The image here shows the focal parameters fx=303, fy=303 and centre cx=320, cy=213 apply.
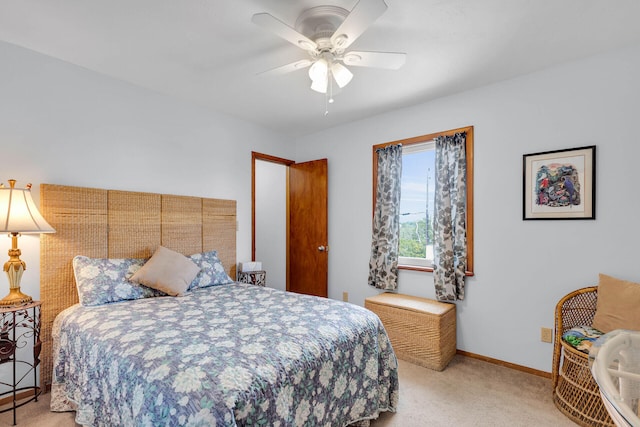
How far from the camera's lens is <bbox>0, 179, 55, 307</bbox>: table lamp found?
76.9 inches

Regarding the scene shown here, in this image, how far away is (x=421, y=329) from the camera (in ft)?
9.16

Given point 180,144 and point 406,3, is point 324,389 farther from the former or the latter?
point 180,144

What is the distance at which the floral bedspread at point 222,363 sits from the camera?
1.22m

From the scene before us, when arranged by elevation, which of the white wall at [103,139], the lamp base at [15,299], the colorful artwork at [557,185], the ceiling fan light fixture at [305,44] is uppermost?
the ceiling fan light fixture at [305,44]

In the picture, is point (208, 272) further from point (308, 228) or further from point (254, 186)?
point (308, 228)

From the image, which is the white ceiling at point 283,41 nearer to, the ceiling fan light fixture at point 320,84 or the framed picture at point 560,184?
the ceiling fan light fixture at point 320,84

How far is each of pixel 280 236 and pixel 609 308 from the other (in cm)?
375

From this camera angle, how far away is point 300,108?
11.3 feet

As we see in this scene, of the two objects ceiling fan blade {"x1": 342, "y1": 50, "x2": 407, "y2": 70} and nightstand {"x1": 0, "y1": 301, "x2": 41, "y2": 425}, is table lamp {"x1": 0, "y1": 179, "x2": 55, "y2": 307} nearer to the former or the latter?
nightstand {"x1": 0, "y1": 301, "x2": 41, "y2": 425}

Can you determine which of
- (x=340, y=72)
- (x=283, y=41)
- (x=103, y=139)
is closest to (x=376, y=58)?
(x=340, y=72)

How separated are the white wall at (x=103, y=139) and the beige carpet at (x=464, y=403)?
1.75 metres

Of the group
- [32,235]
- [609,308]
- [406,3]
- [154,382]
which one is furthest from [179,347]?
[609,308]

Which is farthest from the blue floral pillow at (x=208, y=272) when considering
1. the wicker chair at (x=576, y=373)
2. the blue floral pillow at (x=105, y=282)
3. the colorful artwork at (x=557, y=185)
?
the colorful artwork at (x=557, y=185)

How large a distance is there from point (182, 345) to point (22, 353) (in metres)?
1.73
